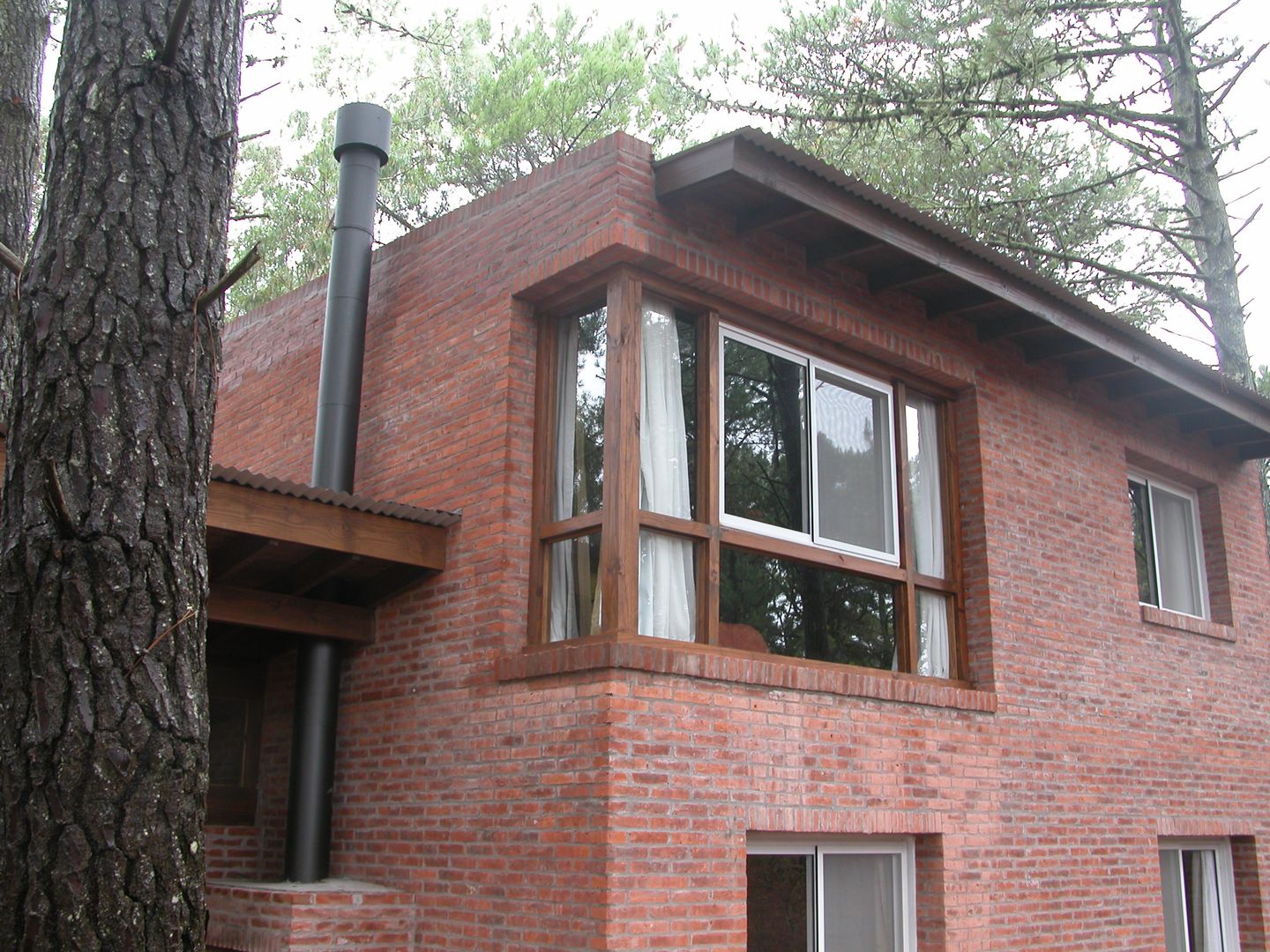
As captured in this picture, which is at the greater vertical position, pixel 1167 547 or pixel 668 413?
pixel 1167 547

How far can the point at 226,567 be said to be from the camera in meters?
6.81

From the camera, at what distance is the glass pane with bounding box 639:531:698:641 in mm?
6480

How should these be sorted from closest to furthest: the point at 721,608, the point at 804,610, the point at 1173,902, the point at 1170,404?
the point at 721,608 → the point at 804,610 → the point at 1173,902 → the point at 1170,404

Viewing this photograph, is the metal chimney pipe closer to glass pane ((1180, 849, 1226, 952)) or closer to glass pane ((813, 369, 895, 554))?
glass pane ((813, 369, 895, 554))

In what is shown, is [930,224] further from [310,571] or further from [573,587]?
[310,571]

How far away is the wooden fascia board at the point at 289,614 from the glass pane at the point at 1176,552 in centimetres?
628

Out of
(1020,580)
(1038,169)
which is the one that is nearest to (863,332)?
(1020,580)

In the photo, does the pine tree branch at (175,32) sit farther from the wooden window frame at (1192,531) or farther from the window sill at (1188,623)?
the wooden window frame at (1192,531)

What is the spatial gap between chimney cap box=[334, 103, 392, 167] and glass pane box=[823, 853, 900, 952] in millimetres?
5484

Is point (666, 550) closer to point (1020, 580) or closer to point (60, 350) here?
point (1020, 580)

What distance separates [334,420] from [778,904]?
388 centimetres

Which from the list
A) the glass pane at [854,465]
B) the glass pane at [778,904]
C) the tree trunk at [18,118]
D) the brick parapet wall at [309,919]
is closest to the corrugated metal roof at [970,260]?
the glass pane at [854,465]

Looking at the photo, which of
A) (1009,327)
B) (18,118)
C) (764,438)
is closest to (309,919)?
(764,438)

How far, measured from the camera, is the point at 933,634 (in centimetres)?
800
